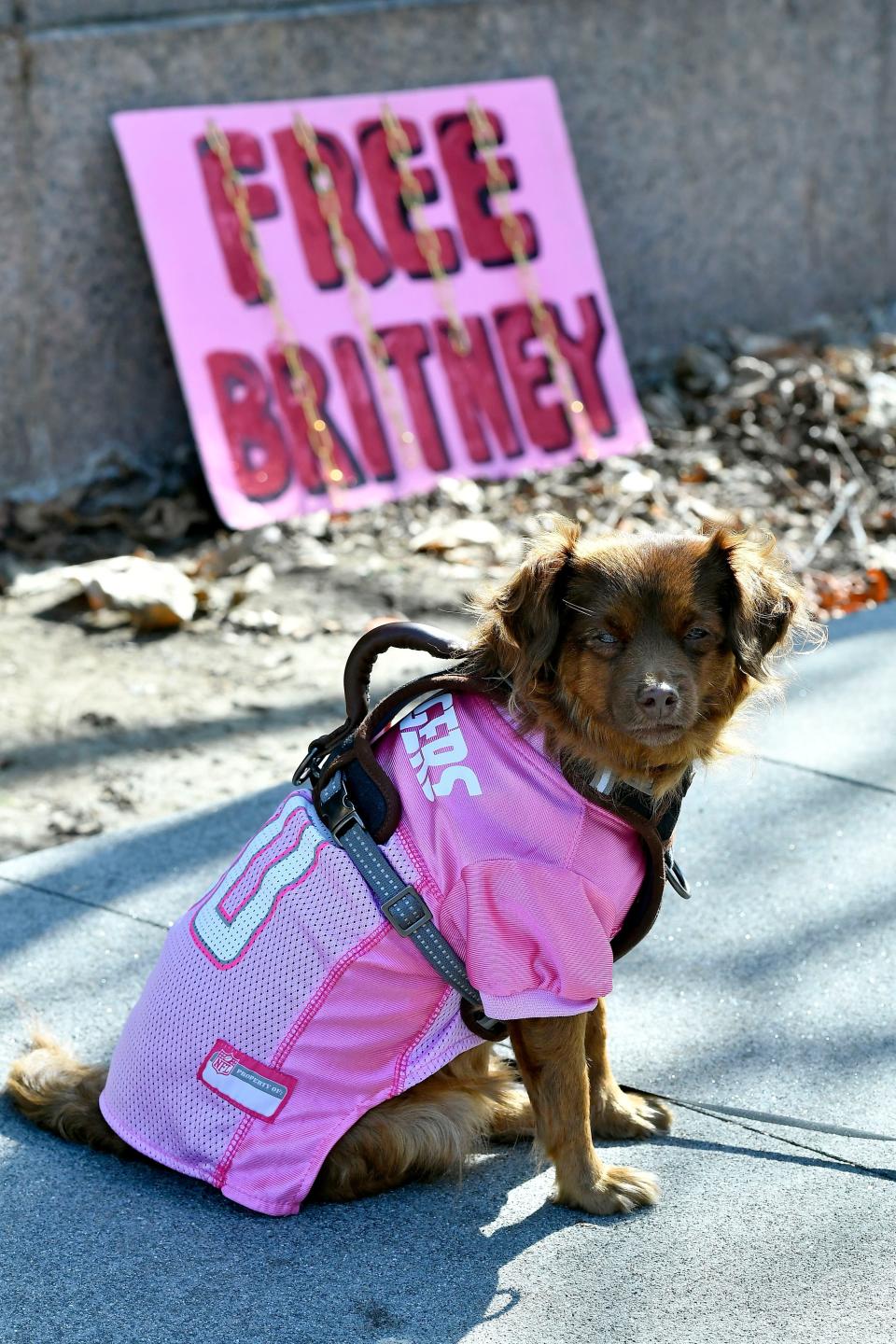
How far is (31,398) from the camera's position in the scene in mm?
7191

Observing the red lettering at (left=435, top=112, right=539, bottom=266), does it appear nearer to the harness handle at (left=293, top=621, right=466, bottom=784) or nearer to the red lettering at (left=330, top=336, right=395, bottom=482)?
the red lettering at (left=330, top=336, right=395, bottom=482)

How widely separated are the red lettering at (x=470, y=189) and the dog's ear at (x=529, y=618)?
5.46 metres

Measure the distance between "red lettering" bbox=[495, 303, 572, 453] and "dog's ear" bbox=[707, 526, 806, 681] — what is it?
16.3 feet

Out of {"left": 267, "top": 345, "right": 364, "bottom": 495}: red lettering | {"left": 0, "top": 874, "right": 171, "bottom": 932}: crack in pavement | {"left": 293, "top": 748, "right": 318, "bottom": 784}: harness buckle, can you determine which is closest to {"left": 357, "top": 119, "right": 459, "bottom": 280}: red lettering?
{"left": 267, "top": 345, "right": 364, "bottom": 495}: red lettering

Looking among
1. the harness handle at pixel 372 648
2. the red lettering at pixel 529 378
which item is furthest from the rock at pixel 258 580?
the harness handle at pixel 372 648

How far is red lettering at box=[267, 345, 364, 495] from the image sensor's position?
23.9ft

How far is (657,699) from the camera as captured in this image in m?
2.75

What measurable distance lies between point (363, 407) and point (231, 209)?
44.4 inches

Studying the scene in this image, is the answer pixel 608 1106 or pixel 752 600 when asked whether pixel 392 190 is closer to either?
pixel 752 600

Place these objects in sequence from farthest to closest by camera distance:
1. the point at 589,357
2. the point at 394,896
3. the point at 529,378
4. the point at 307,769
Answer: the point at 589,357 → the point at 529,378 → the point at 307,769 → the point at 394,896

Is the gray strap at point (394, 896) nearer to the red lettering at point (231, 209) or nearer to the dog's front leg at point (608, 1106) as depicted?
the dog's front leg at point (608, 1106)

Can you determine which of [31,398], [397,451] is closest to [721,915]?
[397,451]

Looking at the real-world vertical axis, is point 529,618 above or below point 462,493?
below

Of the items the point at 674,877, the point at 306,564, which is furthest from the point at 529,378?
the point at 674,877
